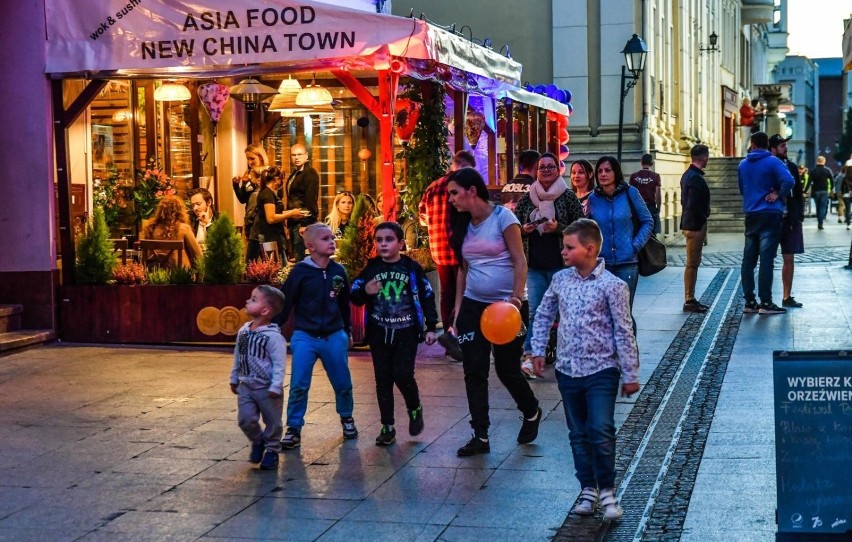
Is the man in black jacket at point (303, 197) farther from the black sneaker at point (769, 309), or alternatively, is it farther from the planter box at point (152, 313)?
the black sneaker at point (769, 309)

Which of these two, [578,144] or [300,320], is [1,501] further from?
[578,144]

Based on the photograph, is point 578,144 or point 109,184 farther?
point 578,144

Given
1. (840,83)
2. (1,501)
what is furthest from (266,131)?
(840,83)

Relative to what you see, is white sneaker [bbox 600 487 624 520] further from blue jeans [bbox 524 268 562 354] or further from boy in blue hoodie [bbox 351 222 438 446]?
blue jeans [bbox 524 268 562 354]

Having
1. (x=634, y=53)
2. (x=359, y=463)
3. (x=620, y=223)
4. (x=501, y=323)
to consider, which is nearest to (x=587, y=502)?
(x=501, y=323)

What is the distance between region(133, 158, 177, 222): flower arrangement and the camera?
51.0 ft

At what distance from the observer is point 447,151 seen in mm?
14156

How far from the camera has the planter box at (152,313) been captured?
12.7 metres

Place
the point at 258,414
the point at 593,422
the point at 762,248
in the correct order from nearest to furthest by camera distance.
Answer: the point at 593,422, the point at 258,414, the point at 762,248

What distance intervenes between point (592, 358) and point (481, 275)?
1549 mm

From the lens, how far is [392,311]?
8125 mm

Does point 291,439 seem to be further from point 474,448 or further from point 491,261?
point 491,261

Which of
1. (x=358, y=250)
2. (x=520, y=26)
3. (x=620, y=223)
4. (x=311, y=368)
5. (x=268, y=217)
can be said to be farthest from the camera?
(x=520, y=26)

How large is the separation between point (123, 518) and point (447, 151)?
8.19 meters
